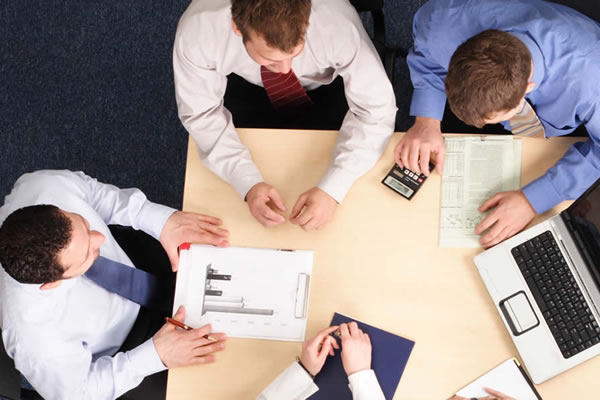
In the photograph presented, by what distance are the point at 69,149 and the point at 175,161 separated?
43 centimetres

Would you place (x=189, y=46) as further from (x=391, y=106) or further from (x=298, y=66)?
(x=391, y=106)

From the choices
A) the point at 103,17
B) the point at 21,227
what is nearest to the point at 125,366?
the point at 21,227

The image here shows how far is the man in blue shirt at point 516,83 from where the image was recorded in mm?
1117

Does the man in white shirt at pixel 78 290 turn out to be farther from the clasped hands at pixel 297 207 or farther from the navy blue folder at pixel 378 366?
the navy blue folder at pixel 378 366

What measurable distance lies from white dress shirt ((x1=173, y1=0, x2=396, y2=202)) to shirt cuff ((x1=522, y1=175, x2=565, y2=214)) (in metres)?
0.35

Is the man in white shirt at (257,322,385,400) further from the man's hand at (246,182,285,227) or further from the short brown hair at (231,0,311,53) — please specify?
the short brown hair at (231,0,311,53)

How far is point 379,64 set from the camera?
4.49 feet

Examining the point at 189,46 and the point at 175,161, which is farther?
the point at 175,161

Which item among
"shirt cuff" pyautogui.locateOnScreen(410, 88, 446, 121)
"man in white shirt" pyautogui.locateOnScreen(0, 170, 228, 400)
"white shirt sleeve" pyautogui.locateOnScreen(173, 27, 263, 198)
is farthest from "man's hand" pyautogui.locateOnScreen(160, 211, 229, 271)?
"shirt cuff" pyautogui.locateOnScreen(410, 88, 446, 121)

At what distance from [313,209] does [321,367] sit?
36cm

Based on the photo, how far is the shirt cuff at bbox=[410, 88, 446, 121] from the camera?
4.74 feet

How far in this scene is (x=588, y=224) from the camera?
1.19 metres

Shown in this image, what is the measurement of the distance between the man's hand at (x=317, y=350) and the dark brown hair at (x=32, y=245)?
0.56m

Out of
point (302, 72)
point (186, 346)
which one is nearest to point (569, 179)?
point (302, 72)
